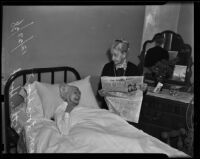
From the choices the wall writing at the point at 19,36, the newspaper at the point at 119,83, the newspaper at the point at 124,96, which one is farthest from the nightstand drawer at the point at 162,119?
the wall writing at the point at 19,36

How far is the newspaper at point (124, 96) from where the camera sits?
52.7 inches

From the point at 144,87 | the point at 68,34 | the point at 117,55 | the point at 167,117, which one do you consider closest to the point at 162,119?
the point at 167,117

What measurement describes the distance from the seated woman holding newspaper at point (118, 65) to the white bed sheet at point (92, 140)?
0.20 metres

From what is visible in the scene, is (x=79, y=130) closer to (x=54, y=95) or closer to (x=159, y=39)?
(x=54, y=95)

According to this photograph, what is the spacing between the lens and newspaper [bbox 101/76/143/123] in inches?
52.7

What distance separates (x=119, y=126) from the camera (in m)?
1.29

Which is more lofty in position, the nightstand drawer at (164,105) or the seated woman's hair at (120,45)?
the seated woman's hair at (120,45)

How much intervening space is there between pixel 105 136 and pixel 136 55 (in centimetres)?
51

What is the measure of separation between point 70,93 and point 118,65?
31cm

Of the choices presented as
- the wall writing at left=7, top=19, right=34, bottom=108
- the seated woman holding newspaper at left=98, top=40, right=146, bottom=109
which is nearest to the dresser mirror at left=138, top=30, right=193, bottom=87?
the seated woman holding newspaper at left=98, top=40, right=146, bottom=109

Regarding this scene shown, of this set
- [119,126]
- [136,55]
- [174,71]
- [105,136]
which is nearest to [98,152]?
[105,136]

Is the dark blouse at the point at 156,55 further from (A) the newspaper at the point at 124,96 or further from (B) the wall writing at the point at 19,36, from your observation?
(B) the wall writing at the point at 19,36
